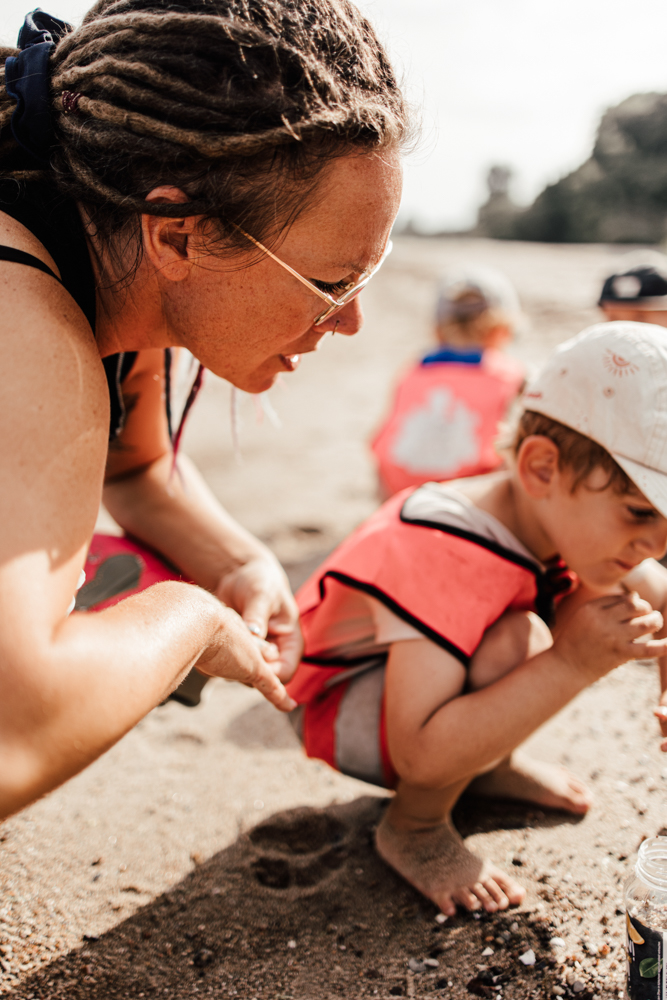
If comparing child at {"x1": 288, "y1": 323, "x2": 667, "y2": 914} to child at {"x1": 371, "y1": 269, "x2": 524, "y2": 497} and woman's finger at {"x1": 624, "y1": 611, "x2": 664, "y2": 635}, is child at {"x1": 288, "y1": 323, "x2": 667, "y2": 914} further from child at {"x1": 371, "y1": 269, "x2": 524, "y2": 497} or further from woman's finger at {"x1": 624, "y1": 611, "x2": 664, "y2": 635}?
child at {"x1": 371, "y1": 269, "x2": 524, "y2": 497}

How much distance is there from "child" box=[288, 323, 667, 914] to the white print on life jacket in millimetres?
1510

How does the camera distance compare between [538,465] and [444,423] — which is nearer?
[538,465]

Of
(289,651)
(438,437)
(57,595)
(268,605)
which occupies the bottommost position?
(438,437)

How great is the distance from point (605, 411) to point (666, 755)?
115 centimetres

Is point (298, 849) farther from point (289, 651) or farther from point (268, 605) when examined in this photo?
point (268, 605)

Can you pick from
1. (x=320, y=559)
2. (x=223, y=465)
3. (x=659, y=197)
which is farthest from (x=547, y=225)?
(x=320, y=559)

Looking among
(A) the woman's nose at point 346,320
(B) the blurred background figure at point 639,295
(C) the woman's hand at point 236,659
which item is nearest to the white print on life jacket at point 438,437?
(B) the blurred background figure at point 639,295

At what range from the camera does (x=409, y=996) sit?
1609 millimetres

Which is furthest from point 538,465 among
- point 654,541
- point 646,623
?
point 646,623

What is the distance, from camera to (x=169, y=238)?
4.68ft

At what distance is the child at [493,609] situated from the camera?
69.8 inches

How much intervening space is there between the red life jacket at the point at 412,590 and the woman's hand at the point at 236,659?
0.38m

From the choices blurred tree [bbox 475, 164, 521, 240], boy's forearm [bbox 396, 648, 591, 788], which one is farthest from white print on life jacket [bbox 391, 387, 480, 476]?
blurred tree [bbox 475, 164, 521, 240]

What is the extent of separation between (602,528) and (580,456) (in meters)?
0.19
